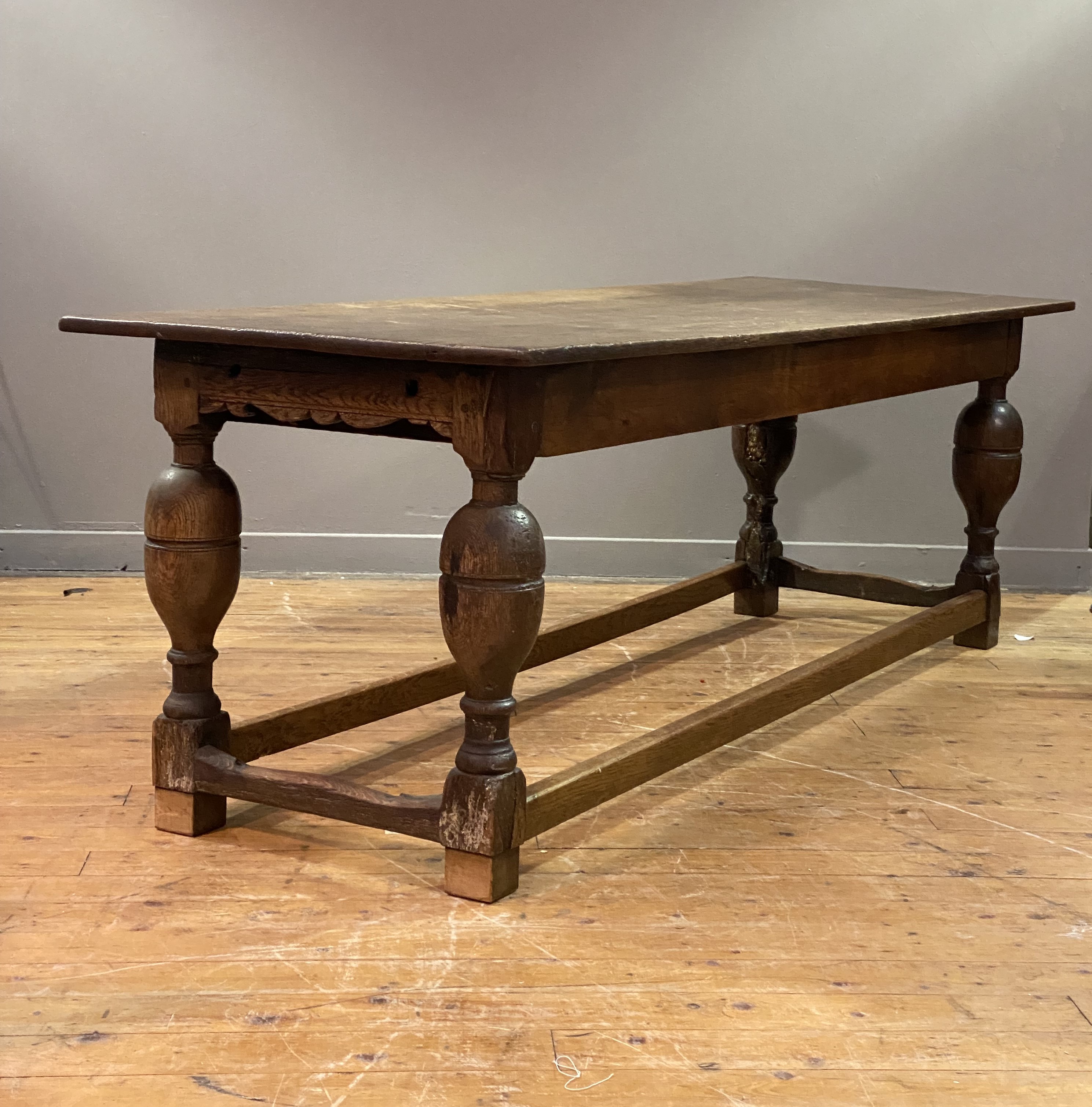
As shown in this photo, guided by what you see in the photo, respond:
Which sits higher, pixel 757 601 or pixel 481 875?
pixel 481 875

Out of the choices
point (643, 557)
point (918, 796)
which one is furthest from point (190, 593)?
point (643, 557)

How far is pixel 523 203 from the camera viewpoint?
4.09 meters

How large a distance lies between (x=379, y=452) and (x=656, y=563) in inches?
33.8

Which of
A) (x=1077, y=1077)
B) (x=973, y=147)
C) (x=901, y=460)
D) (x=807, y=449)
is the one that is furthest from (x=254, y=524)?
(x=1077, y=1077)

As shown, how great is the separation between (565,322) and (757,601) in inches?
67.6

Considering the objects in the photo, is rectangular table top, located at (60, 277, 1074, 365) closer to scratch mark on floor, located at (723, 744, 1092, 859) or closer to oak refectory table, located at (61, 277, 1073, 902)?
oak refectory table, located at (61, 277, 1073, 902)

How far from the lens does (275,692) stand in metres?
3.03

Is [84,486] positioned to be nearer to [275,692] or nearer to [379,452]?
[379,452]

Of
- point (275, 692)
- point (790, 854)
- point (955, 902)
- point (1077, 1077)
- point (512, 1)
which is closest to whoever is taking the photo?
point (1077, 1077)

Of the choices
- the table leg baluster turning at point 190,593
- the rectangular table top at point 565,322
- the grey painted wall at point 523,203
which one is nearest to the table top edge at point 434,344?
the rectangular table top at point 565,322

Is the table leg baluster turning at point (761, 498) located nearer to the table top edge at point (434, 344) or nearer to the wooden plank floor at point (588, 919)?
the wooden plank floor at point (588, 919)

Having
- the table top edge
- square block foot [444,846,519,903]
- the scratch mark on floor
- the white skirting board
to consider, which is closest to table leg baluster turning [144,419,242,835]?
the table top edge

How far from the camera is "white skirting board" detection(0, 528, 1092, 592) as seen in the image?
4.21 m

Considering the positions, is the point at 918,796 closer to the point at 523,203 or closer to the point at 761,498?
the point at 761,498
